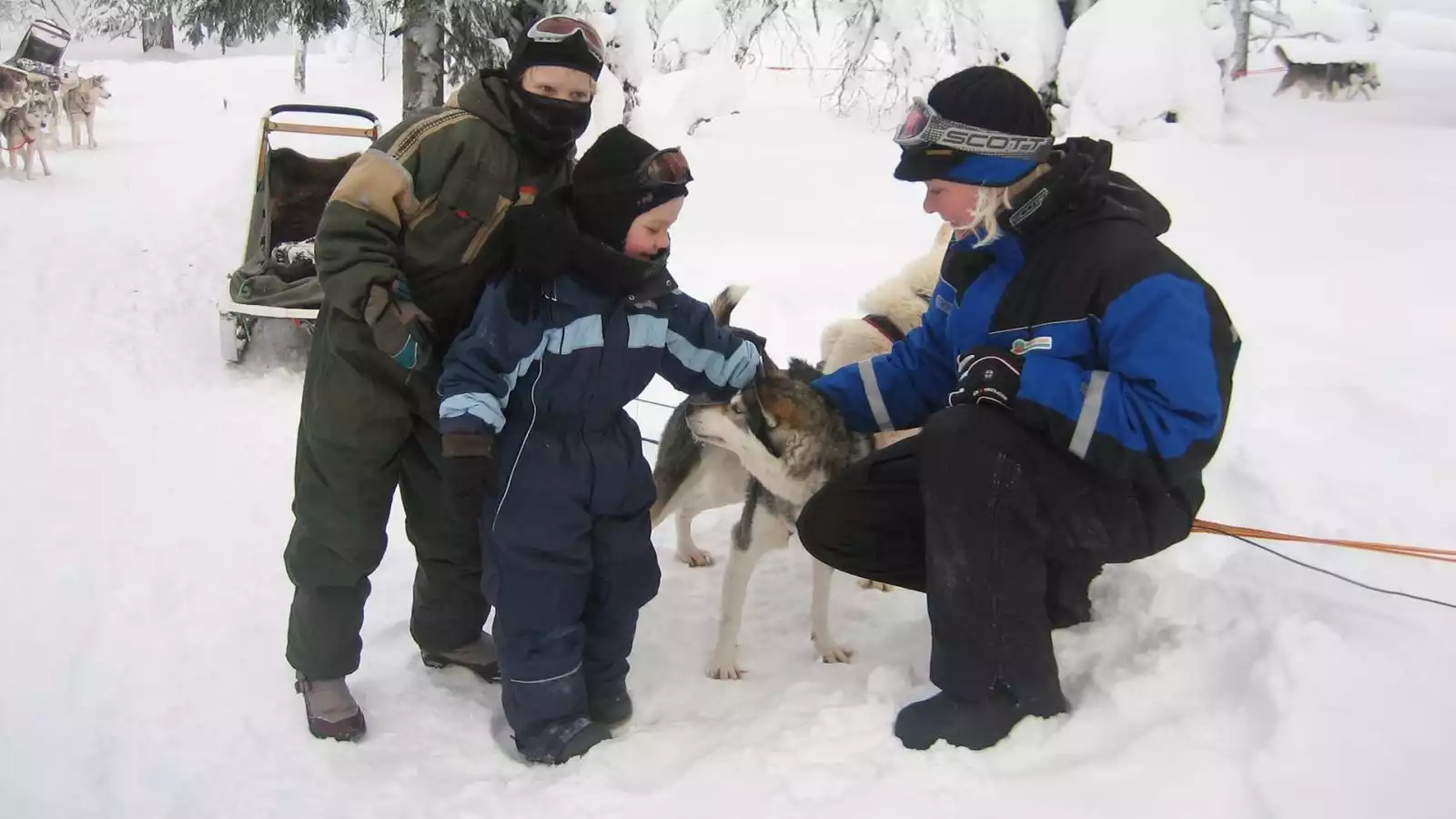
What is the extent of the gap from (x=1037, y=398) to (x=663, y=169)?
93 centimetres

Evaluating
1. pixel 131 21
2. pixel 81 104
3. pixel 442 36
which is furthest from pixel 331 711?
pixel 131 21

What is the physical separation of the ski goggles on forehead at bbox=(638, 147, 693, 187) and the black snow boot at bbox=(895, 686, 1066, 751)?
1271mm

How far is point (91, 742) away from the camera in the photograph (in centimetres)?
222

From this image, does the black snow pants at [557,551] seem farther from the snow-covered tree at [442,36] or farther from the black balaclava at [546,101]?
the snow-covered tree at [442,36]

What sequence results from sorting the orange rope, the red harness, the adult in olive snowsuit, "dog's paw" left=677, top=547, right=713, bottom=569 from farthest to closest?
"dog's paw" left=677, top=547, right=713, bottom=569 → the red harness → the orange rope → the adult in olive snowsuit

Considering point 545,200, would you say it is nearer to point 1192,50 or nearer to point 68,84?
Answer: point 1192,50

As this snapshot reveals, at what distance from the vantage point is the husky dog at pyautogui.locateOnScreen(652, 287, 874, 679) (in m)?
2.48

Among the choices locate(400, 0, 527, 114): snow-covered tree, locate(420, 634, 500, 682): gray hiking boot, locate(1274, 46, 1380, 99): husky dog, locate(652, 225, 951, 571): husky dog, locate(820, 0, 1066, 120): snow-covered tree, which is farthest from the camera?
locate(1274, 46, 1380, 99): husky dog

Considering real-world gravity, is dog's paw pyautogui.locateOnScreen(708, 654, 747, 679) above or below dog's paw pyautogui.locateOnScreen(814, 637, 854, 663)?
below

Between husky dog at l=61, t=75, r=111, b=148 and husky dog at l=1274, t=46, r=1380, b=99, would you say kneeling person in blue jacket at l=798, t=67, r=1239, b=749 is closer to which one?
husky dog at l=61, t=75, r=111, b=148

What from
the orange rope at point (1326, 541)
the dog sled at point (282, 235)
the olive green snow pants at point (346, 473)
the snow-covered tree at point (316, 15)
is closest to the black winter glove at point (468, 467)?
the olive green snow pants at point (346, 473)

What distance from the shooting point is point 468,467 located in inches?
76.0

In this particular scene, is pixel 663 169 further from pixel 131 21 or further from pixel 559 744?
pixel 131 21

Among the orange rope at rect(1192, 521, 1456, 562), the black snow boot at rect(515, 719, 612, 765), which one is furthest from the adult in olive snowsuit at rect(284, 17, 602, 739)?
the orange rope at rect(1192, 521, 1456, 562)
